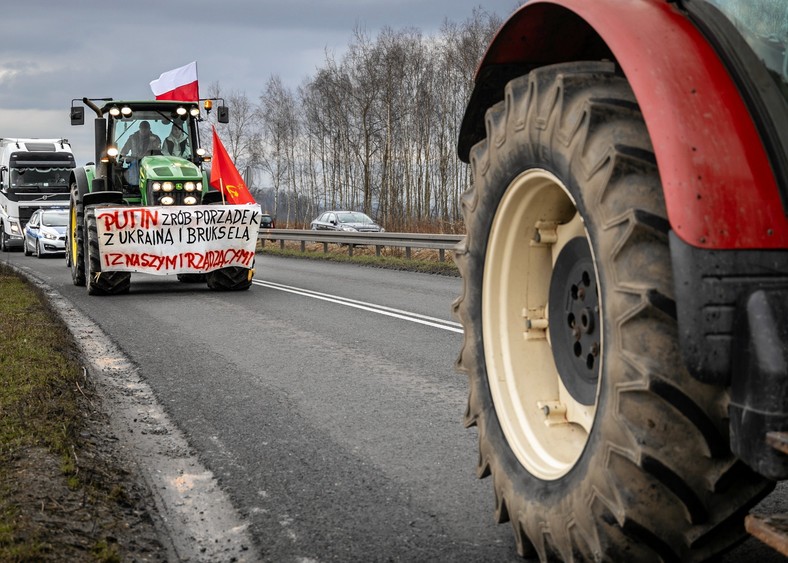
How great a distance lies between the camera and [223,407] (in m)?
5.78

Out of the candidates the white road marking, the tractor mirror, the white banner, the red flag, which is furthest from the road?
the tractor mirror

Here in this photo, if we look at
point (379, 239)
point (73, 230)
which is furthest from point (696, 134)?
point (379, 239)

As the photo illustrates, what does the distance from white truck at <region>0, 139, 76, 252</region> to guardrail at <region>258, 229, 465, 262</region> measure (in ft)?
25.6

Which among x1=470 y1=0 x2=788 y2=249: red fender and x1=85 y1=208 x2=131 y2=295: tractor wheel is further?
x1=85 y1=208 x2=131 y2=295: tractor wheel

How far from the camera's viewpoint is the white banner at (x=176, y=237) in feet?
43.2

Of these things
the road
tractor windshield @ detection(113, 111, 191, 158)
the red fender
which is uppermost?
tractor windshield @ detection(113, 111, 191, 158)

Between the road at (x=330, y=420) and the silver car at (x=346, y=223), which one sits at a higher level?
the silver car at (x=346, y=223)

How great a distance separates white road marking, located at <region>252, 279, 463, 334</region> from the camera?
376 inches

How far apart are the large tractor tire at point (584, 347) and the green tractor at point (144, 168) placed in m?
Answer: 10.9

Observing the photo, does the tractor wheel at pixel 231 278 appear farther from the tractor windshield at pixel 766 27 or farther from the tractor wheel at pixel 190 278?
the tractor windshield at pixel 766 27

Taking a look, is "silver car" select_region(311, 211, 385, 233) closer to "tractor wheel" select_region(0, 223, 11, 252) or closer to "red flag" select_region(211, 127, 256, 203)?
"tractor wheel" select_region(0, 223, 11, 252)

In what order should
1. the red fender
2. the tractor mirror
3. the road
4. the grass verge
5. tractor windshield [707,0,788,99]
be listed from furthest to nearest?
the tractor mirror
the road
the grass verge
tractor windshield [707,0,788,99]
the red fender

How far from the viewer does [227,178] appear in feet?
47.6

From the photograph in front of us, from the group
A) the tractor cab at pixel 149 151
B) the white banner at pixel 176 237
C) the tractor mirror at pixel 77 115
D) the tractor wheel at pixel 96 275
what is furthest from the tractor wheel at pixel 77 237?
the white banner at pixel 176 237
